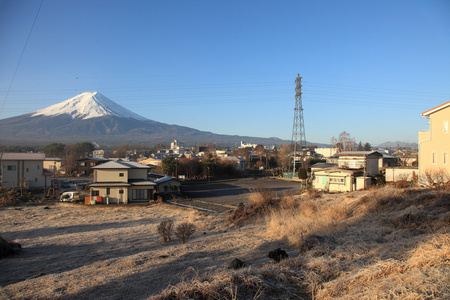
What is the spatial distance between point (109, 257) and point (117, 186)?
17.0 m

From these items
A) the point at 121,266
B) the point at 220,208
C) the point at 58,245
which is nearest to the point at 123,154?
the point at 220,208

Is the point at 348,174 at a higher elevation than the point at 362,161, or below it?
below

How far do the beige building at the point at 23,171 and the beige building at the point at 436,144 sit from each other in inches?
1393

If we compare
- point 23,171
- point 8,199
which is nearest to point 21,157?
point 23,171

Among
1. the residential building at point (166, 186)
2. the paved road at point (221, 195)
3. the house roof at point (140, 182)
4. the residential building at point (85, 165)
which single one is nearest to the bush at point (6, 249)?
the paved road at point (221, 195)

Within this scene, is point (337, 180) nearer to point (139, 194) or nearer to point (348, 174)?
point (348, 174)

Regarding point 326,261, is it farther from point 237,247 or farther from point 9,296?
point 9,296

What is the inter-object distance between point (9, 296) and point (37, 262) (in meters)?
3.53

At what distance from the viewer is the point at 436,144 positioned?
1773 centimetres

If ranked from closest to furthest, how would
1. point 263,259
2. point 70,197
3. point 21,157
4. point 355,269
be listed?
point 355,269
point 263,259
point 70,197
point 21,157

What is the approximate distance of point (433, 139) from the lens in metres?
17.8

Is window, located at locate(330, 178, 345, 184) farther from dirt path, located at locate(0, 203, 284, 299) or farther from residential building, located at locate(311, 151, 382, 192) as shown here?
dirt path, located at locate(0, 203, 284, 299)

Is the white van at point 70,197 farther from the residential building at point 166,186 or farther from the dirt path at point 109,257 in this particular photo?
the dirt path at point 109,257

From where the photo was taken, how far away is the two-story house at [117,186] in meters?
23.9
